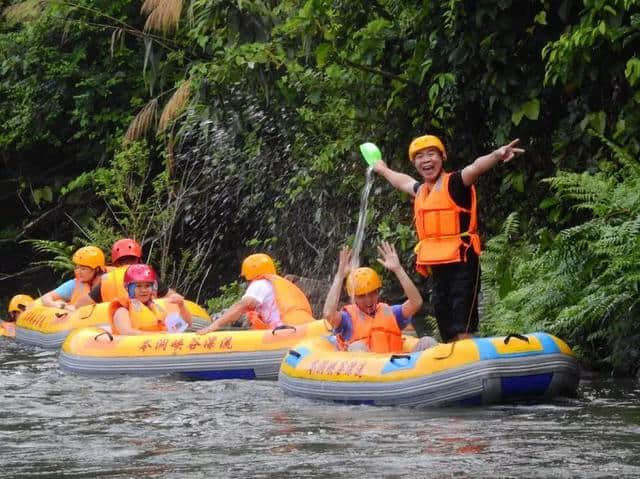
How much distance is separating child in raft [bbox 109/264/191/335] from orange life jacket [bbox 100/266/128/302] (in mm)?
1849

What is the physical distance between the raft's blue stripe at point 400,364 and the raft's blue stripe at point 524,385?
68 centimetres

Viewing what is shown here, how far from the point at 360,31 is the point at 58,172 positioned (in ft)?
36.6

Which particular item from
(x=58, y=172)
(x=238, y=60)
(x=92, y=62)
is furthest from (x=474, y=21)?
(x=58, y=172)

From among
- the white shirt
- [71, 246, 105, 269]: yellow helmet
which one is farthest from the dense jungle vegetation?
[71, 246, 105, 269]: yellow helmet

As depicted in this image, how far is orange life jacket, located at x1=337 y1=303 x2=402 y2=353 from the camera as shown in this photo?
10305mm

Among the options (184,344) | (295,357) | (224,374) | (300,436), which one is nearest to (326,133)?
(184,344)

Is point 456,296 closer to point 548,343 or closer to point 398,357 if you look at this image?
point 398,357

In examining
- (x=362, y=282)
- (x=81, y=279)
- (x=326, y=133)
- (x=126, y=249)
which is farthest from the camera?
(x=326, y=133)

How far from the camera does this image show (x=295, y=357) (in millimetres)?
10430

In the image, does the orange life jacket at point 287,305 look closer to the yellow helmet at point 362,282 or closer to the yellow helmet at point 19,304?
the yellow helmet at point 362,282

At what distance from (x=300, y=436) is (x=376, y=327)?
2.24 meters

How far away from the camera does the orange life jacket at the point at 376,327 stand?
1030cm

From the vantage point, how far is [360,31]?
1380 centimetres

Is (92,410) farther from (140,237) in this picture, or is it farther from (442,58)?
(140,237)
